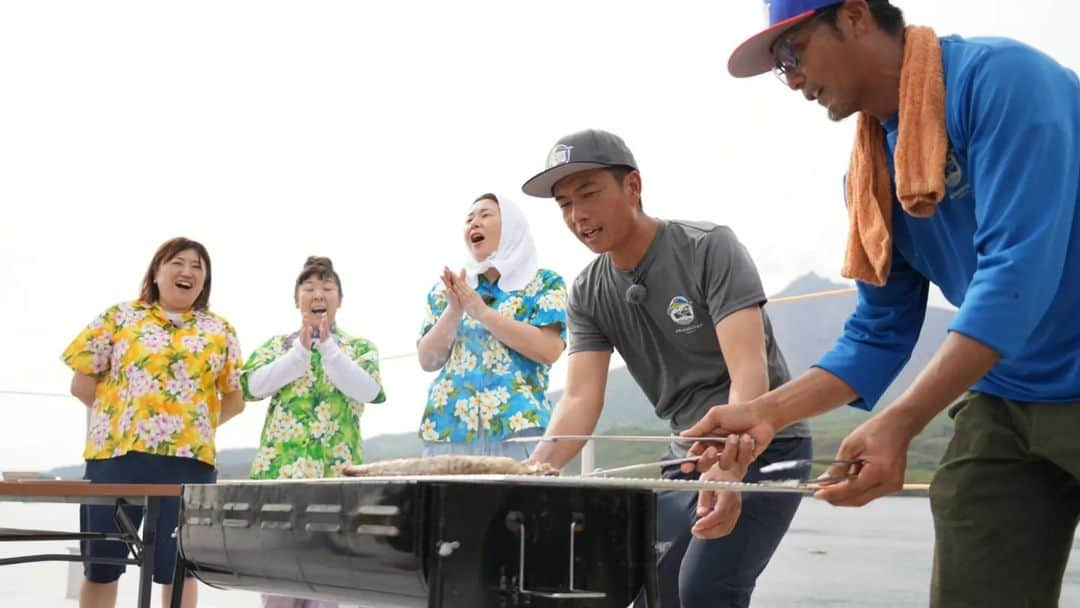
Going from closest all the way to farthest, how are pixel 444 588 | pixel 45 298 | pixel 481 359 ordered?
pixel 444 588, pixel 481 359, pixel 45 298

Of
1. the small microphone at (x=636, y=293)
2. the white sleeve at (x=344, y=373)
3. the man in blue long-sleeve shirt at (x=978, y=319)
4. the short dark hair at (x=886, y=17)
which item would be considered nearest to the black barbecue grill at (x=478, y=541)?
the man in blue long-sleeve shirt at (x=978, y=319)

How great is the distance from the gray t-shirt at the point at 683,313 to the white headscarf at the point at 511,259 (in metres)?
0.98

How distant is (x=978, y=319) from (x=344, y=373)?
8.61 ft

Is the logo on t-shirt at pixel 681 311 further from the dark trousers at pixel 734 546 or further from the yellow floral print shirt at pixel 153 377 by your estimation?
the yellow floral print shirt at pixel 153 377

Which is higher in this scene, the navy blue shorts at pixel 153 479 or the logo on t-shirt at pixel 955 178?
the logo on t-shirt at pixel 955 178

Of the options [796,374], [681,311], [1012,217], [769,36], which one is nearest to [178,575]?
[681,311]

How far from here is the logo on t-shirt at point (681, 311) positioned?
213 centimetres

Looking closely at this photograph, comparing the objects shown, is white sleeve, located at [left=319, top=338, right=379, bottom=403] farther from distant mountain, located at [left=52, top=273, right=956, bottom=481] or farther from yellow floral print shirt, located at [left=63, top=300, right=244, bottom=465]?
distant mountain, located at [left=52, top=273, right=956, bottom=481]

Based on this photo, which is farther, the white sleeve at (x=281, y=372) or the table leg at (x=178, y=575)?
the white sleeve at (x=281, y=372)

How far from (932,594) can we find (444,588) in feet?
2.28

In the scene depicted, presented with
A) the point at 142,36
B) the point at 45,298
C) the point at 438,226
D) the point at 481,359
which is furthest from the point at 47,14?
the point at 481,359

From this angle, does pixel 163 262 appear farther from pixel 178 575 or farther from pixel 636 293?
pixel 636 293

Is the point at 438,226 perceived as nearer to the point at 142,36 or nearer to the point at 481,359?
the point at 142,36

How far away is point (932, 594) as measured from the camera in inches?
59.9
